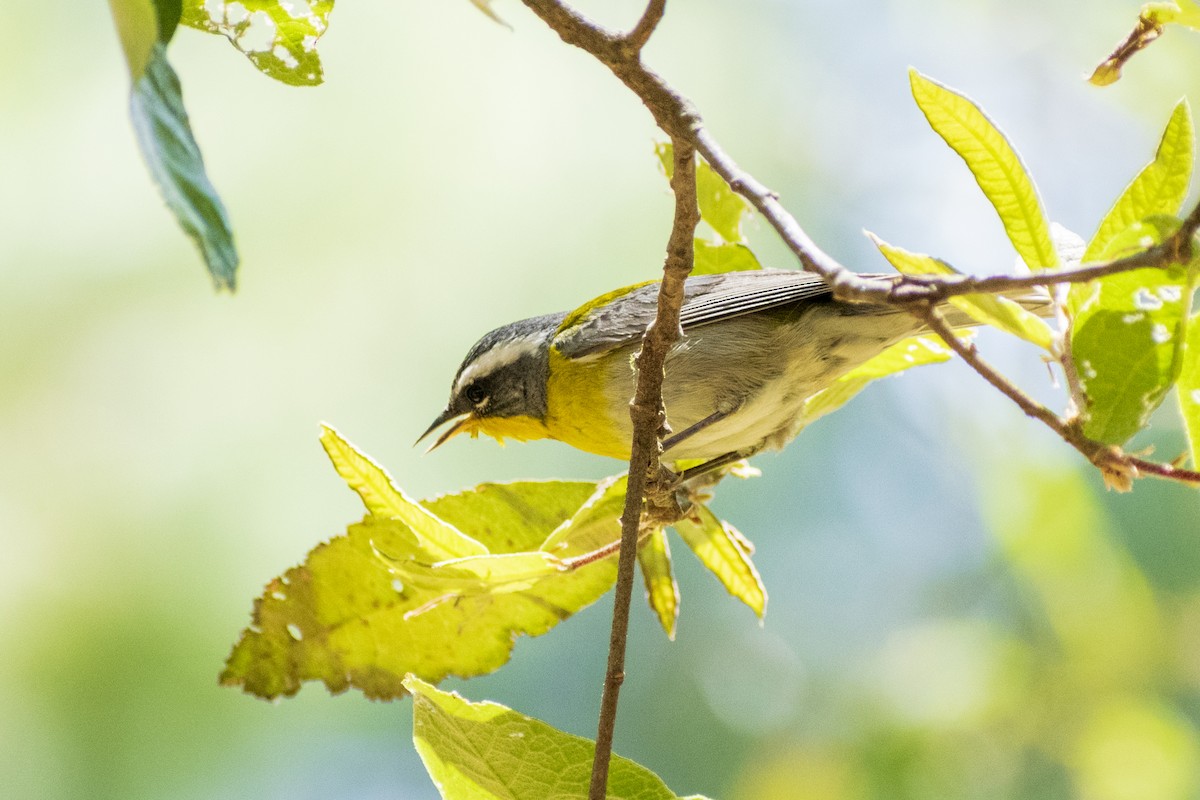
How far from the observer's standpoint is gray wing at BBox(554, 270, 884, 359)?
90.7 inches

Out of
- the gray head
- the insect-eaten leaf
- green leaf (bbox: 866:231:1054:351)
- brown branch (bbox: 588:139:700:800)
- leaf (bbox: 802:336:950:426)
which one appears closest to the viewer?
green leaf (bbox: 866:231:1054:351)

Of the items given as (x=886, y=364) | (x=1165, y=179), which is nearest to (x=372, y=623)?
(x=886, y=364)

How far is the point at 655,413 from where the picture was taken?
150 centimetres

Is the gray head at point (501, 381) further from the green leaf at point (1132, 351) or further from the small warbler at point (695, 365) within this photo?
the green leaf at point (1132, 351)

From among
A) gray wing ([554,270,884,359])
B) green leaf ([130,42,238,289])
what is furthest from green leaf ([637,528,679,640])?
green leaf ([130,42,238,289])

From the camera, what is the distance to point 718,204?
185 centimetres

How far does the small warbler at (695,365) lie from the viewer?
7.31 ft

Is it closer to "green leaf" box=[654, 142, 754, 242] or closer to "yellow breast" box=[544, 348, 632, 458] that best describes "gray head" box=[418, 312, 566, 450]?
"yellow breast" box=[544, 348, 632, 458]

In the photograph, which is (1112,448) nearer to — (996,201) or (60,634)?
(996,201)

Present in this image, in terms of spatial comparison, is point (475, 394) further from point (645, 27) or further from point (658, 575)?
point (645, 27)

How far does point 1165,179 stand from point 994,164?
0.17 metres

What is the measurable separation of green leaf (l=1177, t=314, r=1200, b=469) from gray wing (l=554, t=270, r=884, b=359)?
3.68 feet

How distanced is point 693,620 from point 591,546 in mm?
4104

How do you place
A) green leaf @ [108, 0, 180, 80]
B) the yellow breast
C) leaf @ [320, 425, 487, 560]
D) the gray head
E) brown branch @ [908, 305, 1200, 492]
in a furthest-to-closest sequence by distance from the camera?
the gray head, the yellow breast, leaf @ [320, 425, 487, 560], brown branch @ [908, 305, 1200, 492], green leaf @ [108, 0, 180, 80]
